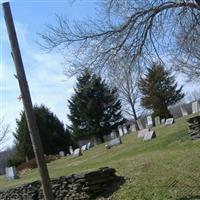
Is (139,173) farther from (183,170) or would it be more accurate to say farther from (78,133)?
(78,133)

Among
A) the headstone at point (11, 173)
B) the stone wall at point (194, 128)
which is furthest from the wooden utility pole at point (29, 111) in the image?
the headstone at point (11, 173)

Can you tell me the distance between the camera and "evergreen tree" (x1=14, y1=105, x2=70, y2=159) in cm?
5512

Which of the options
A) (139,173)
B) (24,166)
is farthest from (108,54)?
(24,166)

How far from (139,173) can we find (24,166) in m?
28.9

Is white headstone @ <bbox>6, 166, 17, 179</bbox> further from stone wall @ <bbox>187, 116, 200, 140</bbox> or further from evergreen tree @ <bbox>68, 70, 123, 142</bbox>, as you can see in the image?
evergreen tree @ <bbox>68, 70, 123, 142</bbox>

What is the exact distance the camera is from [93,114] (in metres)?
59.9

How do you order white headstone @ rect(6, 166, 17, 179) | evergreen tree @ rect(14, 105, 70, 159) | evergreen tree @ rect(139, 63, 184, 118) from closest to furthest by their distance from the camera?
white headstone @ rect(6, 166, 17, 179), evergreen tree @ rect(14, 105, 70, 159), evergreen tree @ rect(139, 63, 184, 118)

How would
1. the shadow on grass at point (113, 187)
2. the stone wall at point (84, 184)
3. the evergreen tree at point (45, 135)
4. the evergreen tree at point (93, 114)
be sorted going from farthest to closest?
1. the evergreen tree at point (93, 114)
2. the evergreen tree at point (45, 135)
3. the stone wall at point (84, 184)
4. the shadow on grass at point (113, 187)

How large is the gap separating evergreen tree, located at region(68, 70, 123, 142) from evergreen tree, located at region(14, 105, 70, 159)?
3077 millimetres

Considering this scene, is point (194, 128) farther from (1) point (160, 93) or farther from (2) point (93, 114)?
(1) point (160, 93)

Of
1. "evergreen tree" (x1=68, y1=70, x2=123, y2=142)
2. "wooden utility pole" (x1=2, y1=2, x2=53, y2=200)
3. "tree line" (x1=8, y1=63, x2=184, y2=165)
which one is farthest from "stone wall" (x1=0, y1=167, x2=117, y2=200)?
"evergreen tree" (x1=68, y1=70, x2=123, y2=142)

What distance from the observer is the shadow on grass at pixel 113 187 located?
1394 cm

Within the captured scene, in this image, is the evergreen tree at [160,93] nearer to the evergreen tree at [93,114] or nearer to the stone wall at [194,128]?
the evergreen tree at [93,114]

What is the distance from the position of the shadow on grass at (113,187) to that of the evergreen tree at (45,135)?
40357 millimetres
